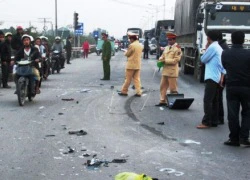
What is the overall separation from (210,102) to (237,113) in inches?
58.6

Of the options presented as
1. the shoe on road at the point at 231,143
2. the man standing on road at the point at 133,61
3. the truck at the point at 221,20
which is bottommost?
the shoe on road at the point at 231,143

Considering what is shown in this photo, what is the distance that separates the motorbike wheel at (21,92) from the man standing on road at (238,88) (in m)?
5.80

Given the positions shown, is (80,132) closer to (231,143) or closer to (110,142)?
(110,142)

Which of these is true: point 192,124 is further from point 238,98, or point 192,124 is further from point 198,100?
point 198,100

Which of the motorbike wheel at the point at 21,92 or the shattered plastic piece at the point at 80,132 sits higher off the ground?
the motorbike wheel at the point at 21,92

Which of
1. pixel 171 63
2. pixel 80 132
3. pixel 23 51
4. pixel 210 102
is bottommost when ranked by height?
pixel 80 132

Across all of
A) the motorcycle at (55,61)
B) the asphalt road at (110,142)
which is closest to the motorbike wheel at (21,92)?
the asphalt road at (110,142)

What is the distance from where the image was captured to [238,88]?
8.18 m

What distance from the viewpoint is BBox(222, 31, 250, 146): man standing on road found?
320 inches

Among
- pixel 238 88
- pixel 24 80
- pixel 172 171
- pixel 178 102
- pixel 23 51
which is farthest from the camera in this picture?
pixel 23 51

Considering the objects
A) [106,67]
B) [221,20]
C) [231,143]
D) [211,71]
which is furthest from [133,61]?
[231,143]

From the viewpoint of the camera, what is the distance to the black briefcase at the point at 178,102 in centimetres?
1198

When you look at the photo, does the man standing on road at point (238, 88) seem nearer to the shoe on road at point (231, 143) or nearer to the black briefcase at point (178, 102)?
the shoe on road at point (231, 143)

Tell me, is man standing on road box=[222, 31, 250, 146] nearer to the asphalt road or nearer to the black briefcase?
the asphalt road
